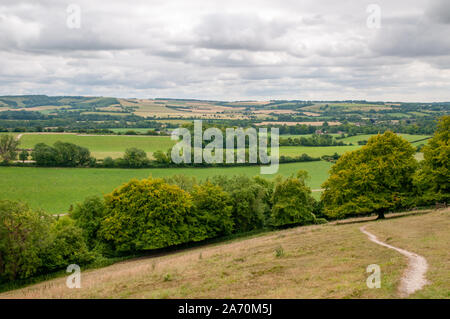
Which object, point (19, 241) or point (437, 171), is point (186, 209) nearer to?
point (19, 241)

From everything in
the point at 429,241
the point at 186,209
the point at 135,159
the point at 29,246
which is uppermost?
the point at 429,241

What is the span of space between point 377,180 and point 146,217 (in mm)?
26129

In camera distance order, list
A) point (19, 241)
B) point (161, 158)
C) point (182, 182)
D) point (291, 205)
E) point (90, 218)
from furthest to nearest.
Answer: point (161, 158) < point (182, 182) < point (291, 205) < point (90, 218) < point (19, 241)

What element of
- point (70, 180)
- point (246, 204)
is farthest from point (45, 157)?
point (246, 204)

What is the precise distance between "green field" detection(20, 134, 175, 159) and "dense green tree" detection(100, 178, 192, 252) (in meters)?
73.1

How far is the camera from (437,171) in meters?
35.6

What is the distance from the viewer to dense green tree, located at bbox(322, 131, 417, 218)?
37406mm

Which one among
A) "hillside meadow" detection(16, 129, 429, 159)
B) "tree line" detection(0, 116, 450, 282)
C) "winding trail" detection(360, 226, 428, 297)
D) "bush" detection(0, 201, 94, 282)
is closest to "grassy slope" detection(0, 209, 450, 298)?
"winding trail" detection(360, 226, 428, 297)

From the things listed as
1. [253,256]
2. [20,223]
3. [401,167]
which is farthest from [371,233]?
[20,223]

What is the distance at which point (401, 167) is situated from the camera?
124 feet

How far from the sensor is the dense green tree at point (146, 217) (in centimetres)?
3859
